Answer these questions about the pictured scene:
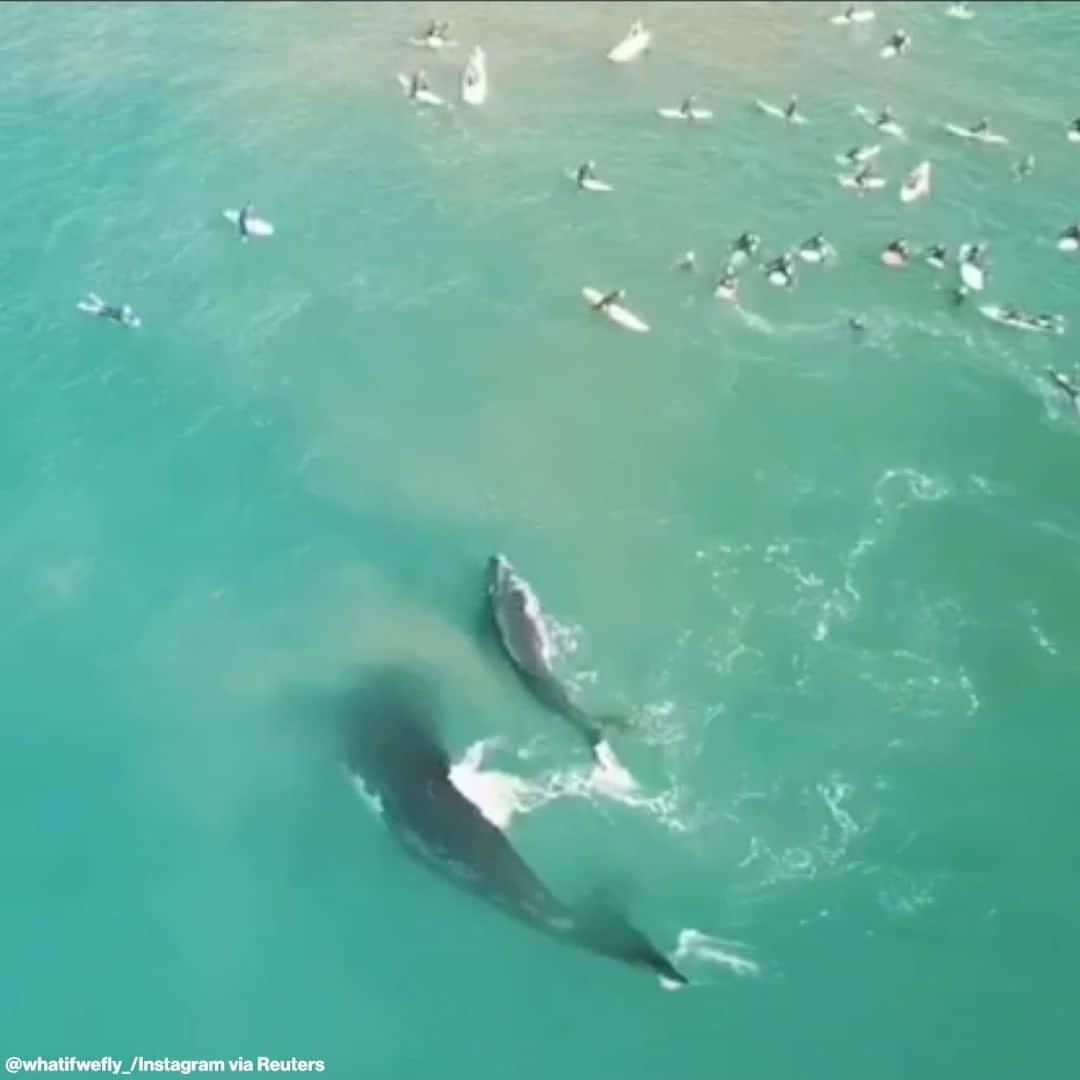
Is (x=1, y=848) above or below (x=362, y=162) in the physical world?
below

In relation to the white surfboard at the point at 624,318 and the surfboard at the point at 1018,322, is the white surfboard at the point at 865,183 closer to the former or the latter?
the surfboard at the point at 1018,322

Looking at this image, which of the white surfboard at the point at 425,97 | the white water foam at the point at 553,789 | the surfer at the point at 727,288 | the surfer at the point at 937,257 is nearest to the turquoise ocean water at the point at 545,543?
the white water foam at the point at 553,789

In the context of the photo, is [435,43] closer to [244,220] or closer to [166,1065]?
[244,220]

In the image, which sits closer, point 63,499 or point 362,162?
point 63,499

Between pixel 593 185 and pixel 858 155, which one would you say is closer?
pixel 593 185

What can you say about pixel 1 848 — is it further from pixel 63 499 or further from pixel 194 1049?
pixel 63 499

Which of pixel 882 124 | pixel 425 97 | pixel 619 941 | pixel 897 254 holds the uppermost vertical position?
pixel 425 97

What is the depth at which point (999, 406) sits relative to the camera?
68000mm

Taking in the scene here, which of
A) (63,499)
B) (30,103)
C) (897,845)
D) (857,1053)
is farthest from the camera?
(30,103)

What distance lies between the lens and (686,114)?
85.9m

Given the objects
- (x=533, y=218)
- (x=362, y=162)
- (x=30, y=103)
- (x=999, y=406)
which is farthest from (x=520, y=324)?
(x=30, y=103)

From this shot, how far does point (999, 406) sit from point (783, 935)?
96.8 feet

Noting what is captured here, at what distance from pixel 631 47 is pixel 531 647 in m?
48.6

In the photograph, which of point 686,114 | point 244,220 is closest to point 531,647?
point 244,220
